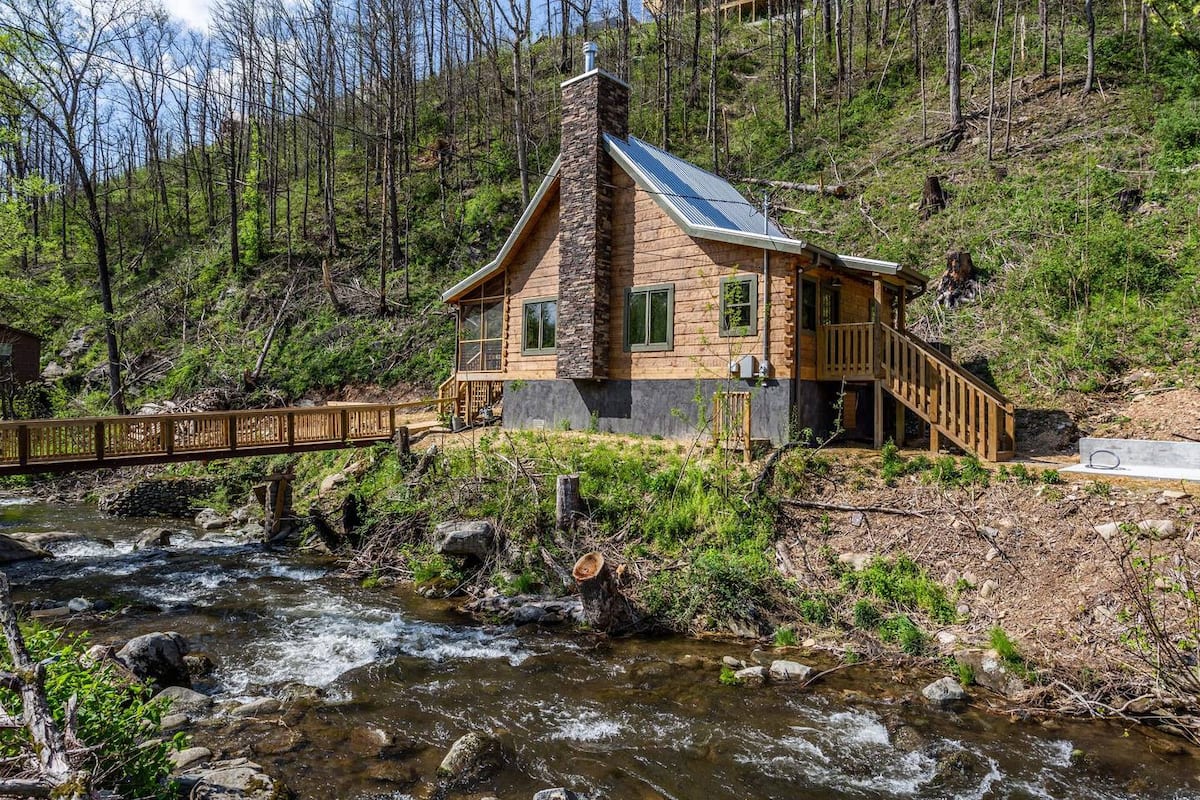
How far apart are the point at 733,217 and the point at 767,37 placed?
35748 millimetres

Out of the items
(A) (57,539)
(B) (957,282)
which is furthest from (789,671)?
(A) (57,539)

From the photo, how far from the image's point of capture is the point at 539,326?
1752cm

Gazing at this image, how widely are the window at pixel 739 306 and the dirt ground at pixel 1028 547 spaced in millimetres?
3884

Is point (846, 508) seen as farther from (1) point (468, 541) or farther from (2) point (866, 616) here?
(1) point (468, 541)

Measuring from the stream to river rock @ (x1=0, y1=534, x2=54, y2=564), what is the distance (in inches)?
202

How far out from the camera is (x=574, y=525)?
11703 millimetres

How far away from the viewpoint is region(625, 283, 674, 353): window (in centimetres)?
1495

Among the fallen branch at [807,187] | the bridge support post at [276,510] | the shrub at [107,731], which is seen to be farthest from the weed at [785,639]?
the fallen branch at [807,187]

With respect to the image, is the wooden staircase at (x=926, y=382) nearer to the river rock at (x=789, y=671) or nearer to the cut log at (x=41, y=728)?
the river rock at (x=789, y=671)

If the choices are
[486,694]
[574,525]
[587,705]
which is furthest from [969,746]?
[574,525]

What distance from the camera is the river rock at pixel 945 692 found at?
717 centimetres

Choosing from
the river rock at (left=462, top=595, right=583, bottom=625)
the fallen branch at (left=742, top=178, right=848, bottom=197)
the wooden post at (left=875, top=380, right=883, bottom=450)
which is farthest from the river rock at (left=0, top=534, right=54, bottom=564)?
the fallen branch at (left=742, top=178, right=848, bottom=197)

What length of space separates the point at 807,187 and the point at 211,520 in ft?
85.8

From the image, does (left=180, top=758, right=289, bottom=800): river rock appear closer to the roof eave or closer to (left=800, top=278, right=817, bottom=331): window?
(left=800, top=278, right=817, bottom=331): window
